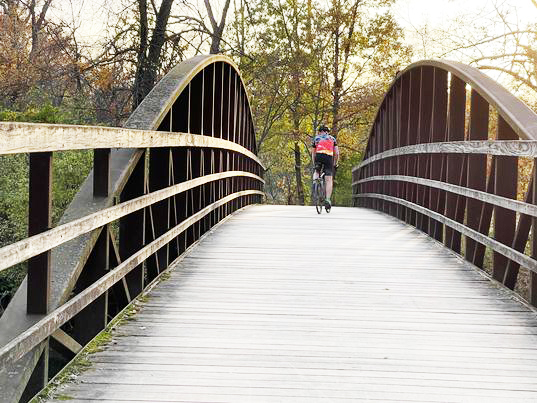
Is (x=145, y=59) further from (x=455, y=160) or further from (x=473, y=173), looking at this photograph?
(x=473, y=173)

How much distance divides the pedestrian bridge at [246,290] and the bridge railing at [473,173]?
0.08ft

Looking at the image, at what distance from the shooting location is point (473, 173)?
7.73m

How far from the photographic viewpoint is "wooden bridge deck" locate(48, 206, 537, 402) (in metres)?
3.73

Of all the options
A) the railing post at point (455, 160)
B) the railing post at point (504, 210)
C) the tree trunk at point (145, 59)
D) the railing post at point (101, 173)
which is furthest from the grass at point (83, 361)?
the tree trunk at point (145, 59)

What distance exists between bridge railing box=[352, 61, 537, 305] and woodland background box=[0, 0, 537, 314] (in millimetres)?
6350

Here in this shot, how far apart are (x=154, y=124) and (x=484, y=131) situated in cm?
371

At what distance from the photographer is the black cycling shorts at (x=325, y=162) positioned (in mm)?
14258

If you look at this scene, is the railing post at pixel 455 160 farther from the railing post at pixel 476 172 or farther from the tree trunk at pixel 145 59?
the tree trunk at pixel 145 59

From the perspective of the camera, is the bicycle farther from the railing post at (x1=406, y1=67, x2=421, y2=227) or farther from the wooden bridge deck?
the wooden bridge deck

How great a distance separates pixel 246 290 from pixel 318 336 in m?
1.40

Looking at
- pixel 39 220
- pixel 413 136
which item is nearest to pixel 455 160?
pixel 413 136

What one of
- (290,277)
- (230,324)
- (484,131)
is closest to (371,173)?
(484,131)

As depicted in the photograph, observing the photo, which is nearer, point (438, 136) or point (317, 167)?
point (438, 136)

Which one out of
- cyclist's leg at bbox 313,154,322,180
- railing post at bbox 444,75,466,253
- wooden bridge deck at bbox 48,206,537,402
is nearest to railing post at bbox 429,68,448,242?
railing post at bbox 444,75,466,253
